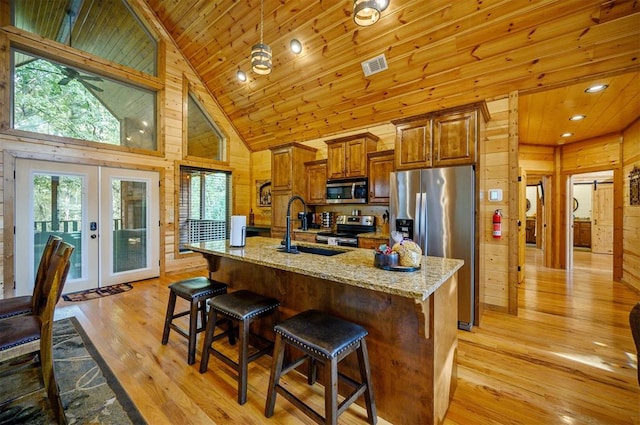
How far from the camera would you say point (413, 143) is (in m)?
3.43

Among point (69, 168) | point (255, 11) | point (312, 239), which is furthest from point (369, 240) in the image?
point (69, 168)

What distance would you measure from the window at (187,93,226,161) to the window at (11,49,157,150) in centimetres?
67

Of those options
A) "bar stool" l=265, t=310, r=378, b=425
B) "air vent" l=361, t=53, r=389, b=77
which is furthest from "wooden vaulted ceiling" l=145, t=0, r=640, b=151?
"bar stool" l=265, t=310, r=378, b=425

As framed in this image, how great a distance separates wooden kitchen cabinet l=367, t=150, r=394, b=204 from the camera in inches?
162

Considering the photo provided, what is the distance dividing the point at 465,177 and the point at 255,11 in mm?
3569

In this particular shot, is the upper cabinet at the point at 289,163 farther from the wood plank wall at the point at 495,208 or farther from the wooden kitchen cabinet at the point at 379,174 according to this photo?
the wood plank wall at the point at 495,208

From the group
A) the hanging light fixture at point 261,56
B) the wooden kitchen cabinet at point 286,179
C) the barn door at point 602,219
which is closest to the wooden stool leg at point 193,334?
the hanging light fixture at point 261,56

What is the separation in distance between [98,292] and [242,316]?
142 inches

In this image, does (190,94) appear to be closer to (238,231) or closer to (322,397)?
(238,231)

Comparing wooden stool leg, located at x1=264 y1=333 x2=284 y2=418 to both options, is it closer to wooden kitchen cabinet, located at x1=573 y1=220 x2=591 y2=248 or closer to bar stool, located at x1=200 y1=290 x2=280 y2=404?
bar stool, located at x1=200 y1=290 x2=280 y2=404

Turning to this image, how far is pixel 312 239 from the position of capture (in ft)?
15.2

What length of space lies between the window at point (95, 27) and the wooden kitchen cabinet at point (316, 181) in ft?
11.0

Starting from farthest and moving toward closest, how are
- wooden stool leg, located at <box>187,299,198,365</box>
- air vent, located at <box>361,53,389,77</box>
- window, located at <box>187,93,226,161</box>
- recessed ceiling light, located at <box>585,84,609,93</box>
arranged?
window, located at <box>187,93,226,161</box>
air vent, located at <box>361,53,389,77</box>
recessed ceiling light, located at <box>585,84,609,93</box>
wooden stool leg, located at <box>187,299,198,365</box>

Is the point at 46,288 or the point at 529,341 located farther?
the point at 529,341
